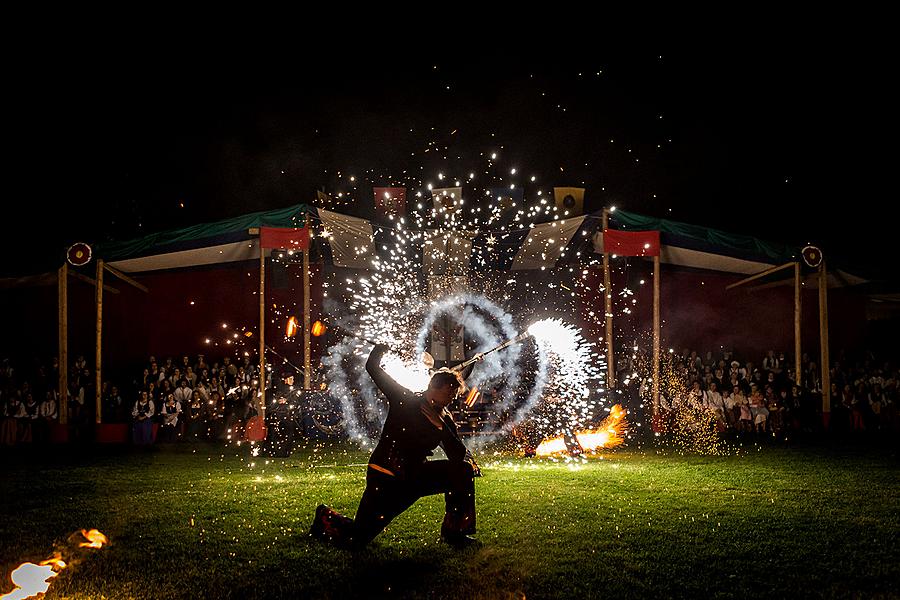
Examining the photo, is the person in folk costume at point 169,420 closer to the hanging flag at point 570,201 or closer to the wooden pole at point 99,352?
the wooden pole at point 99,352

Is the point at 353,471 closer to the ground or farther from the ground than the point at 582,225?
closer to the ground

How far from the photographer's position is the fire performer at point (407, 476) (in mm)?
5906

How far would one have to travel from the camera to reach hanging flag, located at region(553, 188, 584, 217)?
51.6ft

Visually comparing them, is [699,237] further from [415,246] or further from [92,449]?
[92,449]

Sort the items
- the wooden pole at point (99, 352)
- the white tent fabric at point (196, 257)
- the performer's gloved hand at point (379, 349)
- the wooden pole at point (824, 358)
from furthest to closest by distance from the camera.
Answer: the white tent fabric at point (196, 257) → the wooden pole at point (824, 358) → the wooden pole at point (99, 352) → the performer's gloved hand at point (379, 349)

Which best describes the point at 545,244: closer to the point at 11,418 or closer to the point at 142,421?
the point at 142,421

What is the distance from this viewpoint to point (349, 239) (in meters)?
15.6

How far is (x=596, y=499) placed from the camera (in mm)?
8188

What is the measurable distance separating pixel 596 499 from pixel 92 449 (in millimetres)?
Answer: 9973

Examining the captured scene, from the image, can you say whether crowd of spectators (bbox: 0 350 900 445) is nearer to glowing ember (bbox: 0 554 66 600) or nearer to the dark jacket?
glowing ember (bbox: 0 554 66 600)

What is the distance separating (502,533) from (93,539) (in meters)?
3.68

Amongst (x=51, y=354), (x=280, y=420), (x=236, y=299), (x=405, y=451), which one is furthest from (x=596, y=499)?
(x=51, y=354)

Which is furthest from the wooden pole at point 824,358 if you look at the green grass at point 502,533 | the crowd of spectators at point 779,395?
the green grass at point 502,533

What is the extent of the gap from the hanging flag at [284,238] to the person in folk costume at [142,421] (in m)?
4.25
